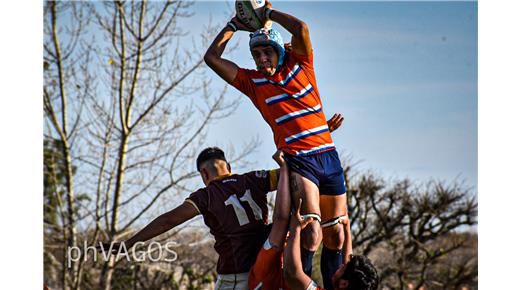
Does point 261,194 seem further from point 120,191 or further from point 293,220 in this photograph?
point 120,191

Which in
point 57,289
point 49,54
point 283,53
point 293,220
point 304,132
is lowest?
point 57,289

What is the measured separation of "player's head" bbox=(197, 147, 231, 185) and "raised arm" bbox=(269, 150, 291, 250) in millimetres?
622

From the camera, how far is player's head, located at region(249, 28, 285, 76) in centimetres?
499

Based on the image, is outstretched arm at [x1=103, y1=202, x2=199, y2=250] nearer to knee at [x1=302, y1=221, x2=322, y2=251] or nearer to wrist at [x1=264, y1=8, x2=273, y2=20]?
knee at [x1=302, y1=221, x2=322, y2=251]

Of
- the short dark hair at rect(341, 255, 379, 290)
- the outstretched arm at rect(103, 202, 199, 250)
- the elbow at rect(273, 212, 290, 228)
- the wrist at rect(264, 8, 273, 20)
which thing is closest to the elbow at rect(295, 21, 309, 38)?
the wrist at rect(264, 8, 273, 20)

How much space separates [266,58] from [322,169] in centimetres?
73

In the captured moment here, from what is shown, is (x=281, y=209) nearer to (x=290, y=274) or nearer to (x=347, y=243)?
(x=290, y=274)

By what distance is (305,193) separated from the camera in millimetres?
4914

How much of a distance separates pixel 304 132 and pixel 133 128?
737cm

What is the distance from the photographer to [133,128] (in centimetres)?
1212

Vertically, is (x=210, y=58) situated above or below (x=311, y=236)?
above

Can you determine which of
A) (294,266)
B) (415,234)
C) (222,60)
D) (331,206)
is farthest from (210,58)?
(415,234)

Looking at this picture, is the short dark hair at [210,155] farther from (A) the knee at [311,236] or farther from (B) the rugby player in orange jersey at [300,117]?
(A) the knee at [311,236]
